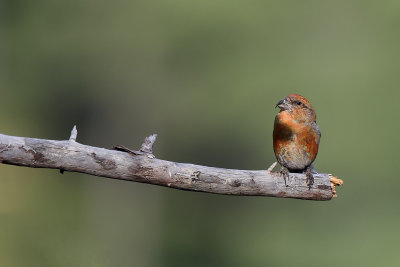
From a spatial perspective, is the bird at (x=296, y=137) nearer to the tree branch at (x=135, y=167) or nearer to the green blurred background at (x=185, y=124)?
the tree branch at (x=135, y=167)

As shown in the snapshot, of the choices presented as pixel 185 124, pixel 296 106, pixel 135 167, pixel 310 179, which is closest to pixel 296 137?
pixel 296 106

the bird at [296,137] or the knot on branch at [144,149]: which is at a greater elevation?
the bird at [296,137]

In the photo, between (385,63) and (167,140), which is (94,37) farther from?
(385,63)

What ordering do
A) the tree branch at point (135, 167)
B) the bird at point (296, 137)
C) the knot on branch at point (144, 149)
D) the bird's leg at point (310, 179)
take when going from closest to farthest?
the tree branch at point (135, 167) < the knot on branch at point (144, 149) < the bird's leg at point (310, 179) < the bird at point (296, 137)

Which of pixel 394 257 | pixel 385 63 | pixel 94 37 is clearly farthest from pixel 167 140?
pixel 385 63

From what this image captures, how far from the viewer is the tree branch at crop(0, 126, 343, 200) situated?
5.73 metres

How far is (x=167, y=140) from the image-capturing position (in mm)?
23109

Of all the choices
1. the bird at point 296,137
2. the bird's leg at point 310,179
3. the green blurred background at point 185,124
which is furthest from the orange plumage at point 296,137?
the green blurred background at point 185,124

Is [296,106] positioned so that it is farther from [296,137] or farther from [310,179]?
[310,179]

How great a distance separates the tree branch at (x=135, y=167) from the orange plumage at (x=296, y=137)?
126 centimetres

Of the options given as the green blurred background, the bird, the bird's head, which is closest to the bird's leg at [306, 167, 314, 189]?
the bird

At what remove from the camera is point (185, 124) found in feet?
79.0

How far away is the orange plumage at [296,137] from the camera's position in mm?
7723

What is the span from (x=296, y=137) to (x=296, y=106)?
355mm
